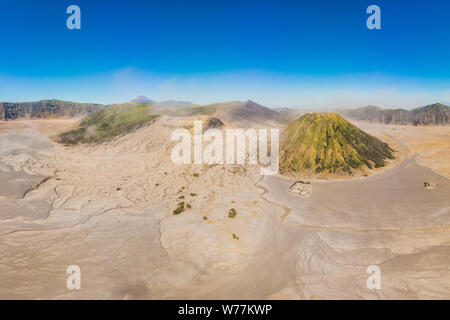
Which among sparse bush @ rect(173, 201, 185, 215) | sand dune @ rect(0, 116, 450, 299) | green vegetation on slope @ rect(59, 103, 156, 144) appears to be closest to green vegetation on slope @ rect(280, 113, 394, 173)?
sand dune @ rect(0, 116, 450, 299)

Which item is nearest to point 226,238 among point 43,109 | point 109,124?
point 109,124

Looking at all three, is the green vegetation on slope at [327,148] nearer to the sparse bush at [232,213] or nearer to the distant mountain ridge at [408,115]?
the sparse bush at [232,213]

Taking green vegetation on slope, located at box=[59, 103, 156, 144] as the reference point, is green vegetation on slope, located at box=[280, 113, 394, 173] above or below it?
below

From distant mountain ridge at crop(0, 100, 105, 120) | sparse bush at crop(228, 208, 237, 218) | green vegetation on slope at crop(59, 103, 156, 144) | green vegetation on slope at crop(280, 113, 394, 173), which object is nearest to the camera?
sparse bush at crop(228, 208, 237, 218)

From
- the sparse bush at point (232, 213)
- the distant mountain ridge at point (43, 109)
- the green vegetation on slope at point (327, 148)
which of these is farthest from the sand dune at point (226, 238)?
the distant mountain ridge at point (43, 109)

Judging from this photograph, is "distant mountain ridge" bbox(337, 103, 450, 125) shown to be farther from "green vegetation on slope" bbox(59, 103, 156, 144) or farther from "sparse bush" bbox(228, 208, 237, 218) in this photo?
"green vegetation on slope" bbox(59, 103, 156, 144)
